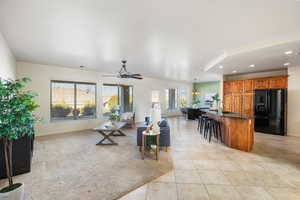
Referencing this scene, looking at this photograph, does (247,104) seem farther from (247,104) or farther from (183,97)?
(183,97)

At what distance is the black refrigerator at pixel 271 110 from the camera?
204 inches

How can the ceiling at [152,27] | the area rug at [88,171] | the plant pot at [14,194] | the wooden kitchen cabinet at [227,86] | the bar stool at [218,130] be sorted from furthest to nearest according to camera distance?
the wooden kitchen cabinet at [227,86]
the bar stool at [218,130]
the area rug at [88,171]
the ceiling at [152,27]
the plant pot at [14,194]

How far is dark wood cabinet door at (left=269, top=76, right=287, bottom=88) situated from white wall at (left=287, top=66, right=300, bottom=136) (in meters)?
0.15

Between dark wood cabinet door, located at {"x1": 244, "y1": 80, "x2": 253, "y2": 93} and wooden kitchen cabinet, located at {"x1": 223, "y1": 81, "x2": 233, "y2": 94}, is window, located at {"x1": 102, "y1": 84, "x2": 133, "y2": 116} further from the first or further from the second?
dark wood cabinet door, located at {"x1": 244, "y1": 80, "x2": 253, "y2": 93}

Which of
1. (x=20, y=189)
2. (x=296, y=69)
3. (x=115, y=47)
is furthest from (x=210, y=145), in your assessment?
(x=296, y=69)

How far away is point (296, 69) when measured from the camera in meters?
5.10

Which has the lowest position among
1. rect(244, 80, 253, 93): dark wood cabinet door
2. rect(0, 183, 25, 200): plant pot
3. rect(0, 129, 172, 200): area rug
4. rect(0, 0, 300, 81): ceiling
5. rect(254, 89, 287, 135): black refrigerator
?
rect(0, 129, 172, 200): area rug

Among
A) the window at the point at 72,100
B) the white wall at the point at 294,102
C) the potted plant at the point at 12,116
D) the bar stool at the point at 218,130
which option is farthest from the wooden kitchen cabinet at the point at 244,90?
the potted plant at the point at 12,116

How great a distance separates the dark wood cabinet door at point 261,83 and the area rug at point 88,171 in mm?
5286

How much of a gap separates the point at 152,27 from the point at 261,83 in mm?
5806

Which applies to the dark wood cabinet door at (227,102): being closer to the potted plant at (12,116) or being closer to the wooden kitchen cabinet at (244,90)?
the wooden kitchen cabinet at (244,90)

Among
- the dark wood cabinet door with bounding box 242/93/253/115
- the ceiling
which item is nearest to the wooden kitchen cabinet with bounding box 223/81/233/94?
the dark wood cabinet door with bounding box 242/93/253/115

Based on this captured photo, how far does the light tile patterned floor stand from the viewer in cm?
202

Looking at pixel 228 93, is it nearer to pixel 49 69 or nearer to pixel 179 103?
pixel 179 103
